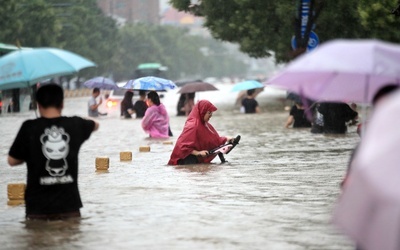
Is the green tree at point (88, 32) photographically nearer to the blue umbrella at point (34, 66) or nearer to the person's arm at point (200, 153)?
the person's arm at point (200, 153)

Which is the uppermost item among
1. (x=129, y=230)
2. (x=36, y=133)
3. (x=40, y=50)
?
(x=40, y=50)

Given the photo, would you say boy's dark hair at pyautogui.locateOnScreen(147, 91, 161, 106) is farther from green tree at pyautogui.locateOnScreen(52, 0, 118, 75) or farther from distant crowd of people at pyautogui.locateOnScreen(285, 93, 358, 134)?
green tree at pyautogui.locateOnScreen(52, 0, 118, 75)

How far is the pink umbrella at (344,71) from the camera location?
749cm

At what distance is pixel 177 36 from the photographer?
6708 inches

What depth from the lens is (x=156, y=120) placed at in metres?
27.3

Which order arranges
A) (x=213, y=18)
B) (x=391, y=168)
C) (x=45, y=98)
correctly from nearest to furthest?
1. (x=391, y=168)
2. (x=45, y=98)
3. (x=213, y=18)

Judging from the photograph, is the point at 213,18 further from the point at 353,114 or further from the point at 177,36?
the point at 177,36

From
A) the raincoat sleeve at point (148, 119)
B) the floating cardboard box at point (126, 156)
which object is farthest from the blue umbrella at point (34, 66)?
the raincoat sleeve at point (148, 119)

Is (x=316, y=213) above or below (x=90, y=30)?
below

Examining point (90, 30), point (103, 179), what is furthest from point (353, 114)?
point (90, 30)

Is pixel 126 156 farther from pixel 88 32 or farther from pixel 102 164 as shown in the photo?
pixel 88 32

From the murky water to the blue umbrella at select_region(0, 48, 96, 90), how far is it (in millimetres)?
1392

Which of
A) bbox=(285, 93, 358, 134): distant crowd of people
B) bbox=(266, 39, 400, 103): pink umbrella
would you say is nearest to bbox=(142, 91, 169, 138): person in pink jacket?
bbox=(285, 93, 358, 134): distant crowd of people

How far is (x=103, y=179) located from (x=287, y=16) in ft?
85.7
